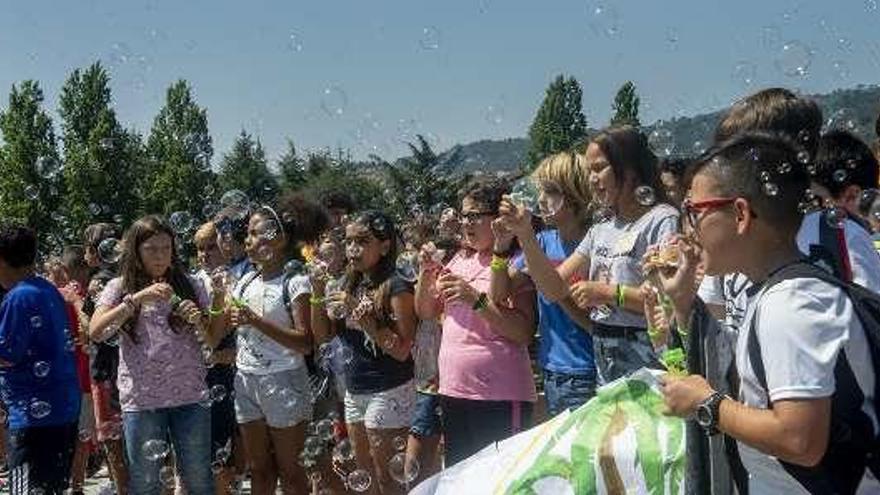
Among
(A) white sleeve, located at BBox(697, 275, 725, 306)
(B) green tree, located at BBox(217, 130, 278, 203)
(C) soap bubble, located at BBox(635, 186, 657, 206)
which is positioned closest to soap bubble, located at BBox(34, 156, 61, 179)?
(C) soap bubble, located at BBox(635, 186, 657, 206)

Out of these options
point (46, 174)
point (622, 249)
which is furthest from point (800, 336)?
point (46, 174)

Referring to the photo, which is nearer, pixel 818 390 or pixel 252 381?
pixel 818 390

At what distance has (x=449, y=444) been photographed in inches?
201

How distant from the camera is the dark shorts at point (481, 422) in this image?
5.00 metres

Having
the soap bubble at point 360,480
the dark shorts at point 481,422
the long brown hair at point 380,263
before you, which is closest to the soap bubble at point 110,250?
the long brown hair at point 380,263

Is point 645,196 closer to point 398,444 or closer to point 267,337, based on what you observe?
point 398,444

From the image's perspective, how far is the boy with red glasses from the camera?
2.18 m

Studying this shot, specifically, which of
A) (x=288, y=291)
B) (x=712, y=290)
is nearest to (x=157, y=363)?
(x=288, y=291)

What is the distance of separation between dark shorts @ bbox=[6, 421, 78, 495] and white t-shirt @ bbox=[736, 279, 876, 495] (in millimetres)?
4471

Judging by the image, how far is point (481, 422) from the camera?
16.5ft

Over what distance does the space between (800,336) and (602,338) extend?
2103 millimetres

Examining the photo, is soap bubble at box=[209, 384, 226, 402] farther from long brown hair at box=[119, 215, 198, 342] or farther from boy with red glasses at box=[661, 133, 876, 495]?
boy with red glasses at box=[661, 133, 876, 495]

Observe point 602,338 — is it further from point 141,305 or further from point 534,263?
point 141,305

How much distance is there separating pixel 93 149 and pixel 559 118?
1044 cm
